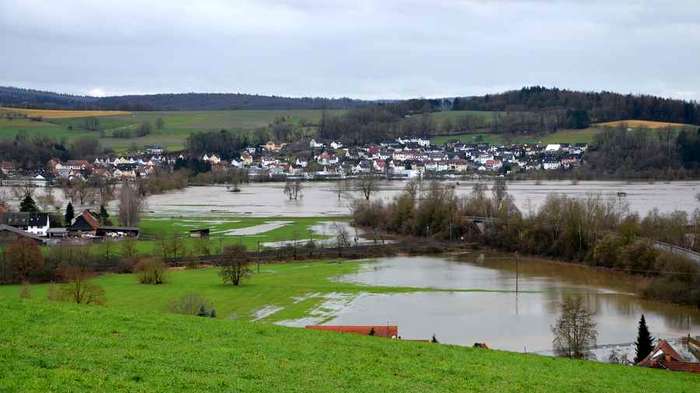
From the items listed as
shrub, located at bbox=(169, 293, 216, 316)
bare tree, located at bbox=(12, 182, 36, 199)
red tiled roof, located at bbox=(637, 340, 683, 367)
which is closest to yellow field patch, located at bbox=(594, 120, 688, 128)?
bare tree, located at bbox=(12, 182, 36, 199)

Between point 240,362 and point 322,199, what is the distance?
57.6 m

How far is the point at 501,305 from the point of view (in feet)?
78.9

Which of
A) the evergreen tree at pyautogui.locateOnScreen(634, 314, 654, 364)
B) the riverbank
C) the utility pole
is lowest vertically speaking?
the utility pole

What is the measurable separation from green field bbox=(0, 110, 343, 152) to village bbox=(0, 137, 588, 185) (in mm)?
9086

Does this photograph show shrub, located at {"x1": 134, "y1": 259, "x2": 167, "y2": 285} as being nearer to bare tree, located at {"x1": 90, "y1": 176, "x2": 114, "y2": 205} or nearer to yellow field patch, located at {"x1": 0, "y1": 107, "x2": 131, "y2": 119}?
bare tree, located at {"x1": 90, "y1": 176, "x2": 114, "y2": 205}

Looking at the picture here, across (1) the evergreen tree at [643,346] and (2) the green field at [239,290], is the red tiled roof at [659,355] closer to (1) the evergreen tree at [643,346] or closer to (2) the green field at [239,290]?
(1) the evergreen tree at [643,346]

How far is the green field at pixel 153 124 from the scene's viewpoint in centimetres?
11175

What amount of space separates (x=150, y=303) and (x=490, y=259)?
17.2 metres

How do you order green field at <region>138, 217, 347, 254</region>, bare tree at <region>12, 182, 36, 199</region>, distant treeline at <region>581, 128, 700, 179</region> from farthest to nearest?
distant treeline at <region>581, 128, 700, 179</region> < bare tree at <region>12, 182, 36, 199</region> < green field at <region>138, 217, 347, 254</region>

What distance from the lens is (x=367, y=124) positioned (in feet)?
425

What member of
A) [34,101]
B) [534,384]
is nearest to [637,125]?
[534,384]

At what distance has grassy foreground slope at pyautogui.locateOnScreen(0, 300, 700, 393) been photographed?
7.58 metres

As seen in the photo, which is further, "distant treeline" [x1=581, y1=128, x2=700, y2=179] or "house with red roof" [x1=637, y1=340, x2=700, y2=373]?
"distant treeline" [x1=581, y1=128, x2=700, y2=179]

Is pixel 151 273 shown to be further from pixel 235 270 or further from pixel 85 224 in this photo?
pixel 85 224
